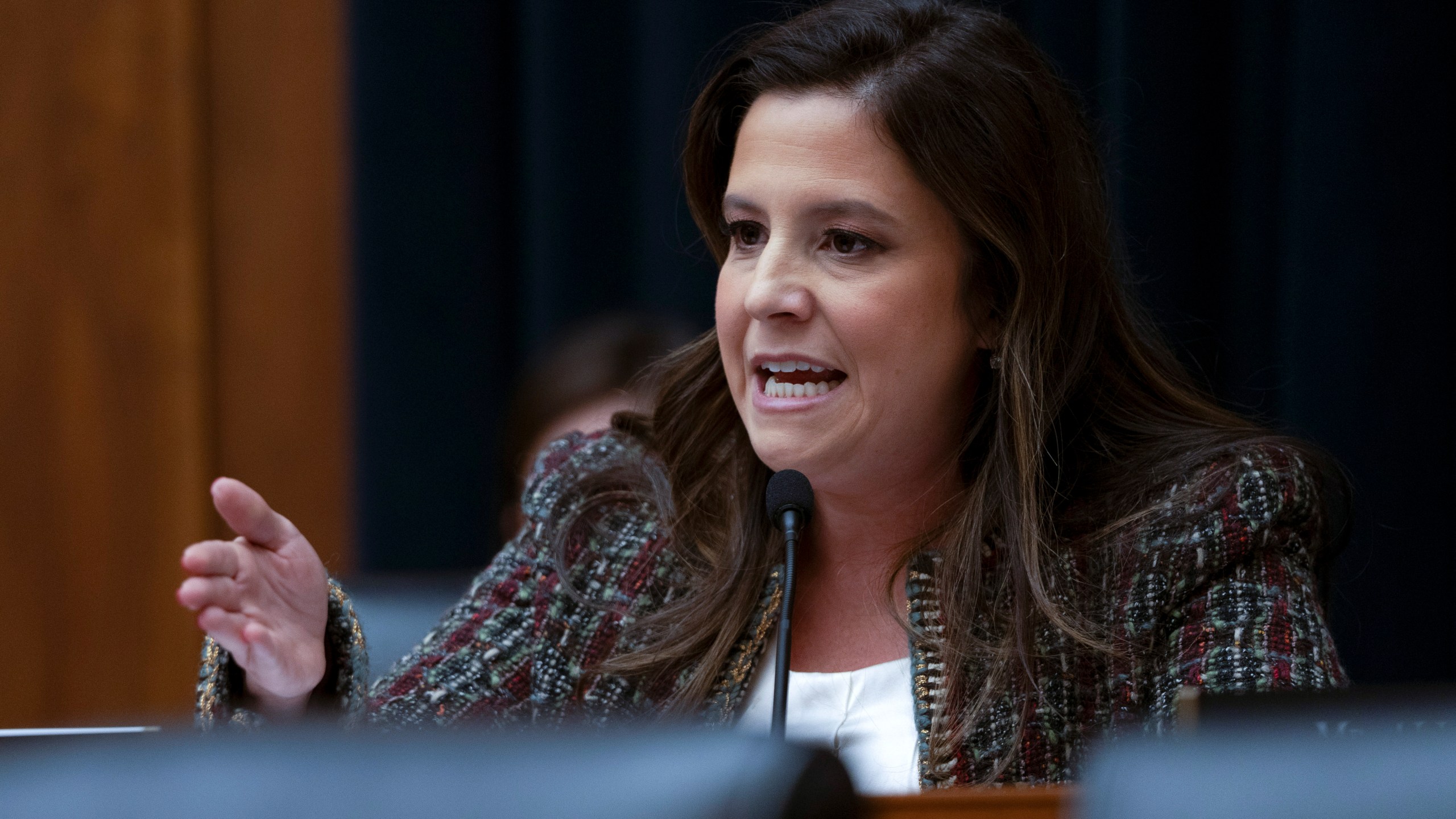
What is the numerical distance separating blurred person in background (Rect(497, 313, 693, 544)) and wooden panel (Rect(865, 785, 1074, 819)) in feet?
4.71

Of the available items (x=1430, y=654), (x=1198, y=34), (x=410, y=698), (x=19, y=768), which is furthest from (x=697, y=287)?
(x=19, y=768)

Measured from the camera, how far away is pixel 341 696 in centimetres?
132

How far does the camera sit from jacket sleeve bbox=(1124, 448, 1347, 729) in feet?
4.07

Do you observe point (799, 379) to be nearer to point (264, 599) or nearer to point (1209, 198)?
point (264, 599)

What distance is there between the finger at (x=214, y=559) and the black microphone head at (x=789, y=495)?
0.44 meters

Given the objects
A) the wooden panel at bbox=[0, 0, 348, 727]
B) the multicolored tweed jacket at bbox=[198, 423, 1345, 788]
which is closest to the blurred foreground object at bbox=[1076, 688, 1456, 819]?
the multicolored tweed jacket at bbox=[198, 423, 1345, 788]

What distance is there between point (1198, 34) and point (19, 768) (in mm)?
1797

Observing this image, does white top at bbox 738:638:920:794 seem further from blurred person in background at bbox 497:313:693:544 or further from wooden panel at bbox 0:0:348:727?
wooden panel at bbox 0:0:348:727

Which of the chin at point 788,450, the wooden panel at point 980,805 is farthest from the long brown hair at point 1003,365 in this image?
the wooden panel at point 980,805

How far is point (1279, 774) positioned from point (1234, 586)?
896mm

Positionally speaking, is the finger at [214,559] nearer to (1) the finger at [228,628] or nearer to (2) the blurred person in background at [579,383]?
(1) the finger at [228,628]

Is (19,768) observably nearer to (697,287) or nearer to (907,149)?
(907,149)

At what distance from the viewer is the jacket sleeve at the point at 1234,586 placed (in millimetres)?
1240

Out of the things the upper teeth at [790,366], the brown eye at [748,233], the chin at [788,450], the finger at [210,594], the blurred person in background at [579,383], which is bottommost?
the finger at [210,594]
